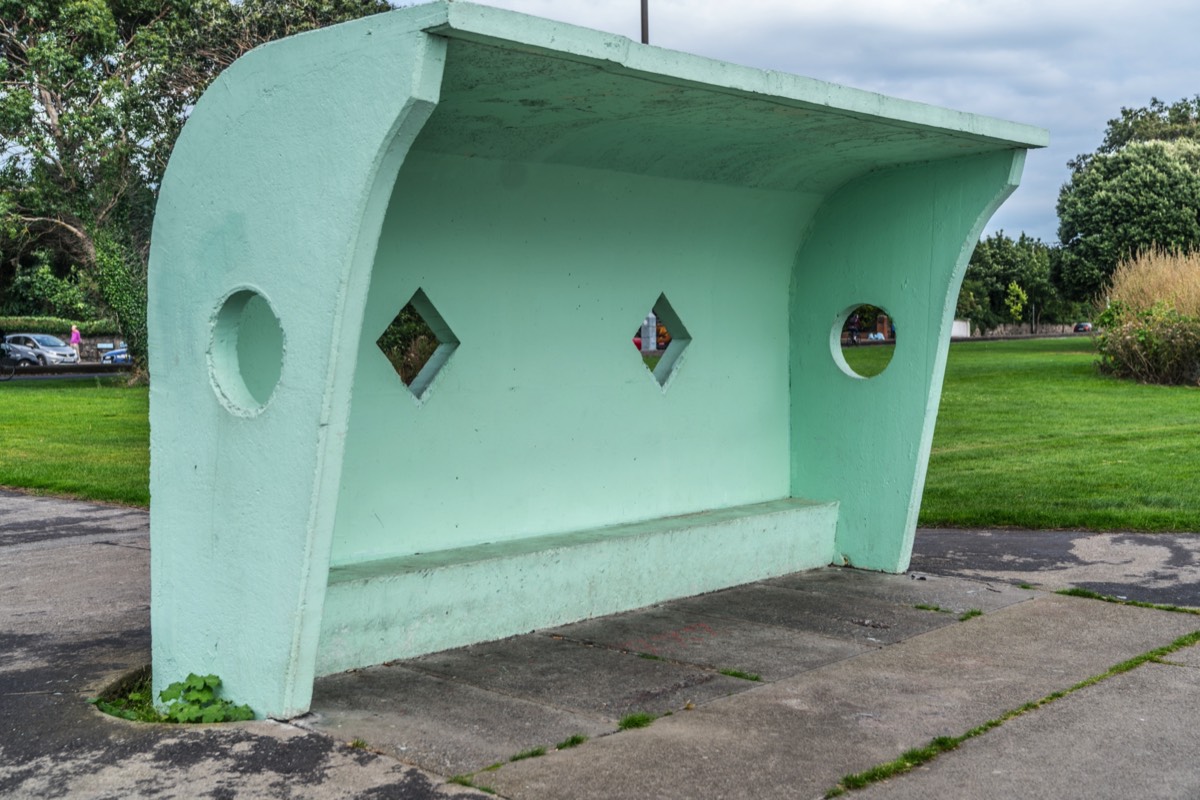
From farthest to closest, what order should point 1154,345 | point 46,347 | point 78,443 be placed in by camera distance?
point 46,347
point 1154,345
point 78,443

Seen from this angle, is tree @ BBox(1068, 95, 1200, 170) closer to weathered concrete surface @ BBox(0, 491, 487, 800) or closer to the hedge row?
the hedge row

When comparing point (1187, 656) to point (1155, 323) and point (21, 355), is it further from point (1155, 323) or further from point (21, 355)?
point (21, 355)

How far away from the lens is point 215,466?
4664 millimetres

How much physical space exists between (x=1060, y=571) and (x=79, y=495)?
878cm

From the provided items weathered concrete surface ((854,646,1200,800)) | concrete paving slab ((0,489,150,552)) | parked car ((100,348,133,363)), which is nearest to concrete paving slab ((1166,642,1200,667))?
weathered concrete surface ((854,646,1200,800))

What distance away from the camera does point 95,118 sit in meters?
30.0

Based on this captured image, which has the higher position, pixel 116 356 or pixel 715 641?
pixel 116 356

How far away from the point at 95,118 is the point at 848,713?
96.4 ft

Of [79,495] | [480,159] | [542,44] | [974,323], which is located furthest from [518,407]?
[974,323]

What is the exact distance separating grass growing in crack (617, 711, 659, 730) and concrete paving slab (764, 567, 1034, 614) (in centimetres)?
244

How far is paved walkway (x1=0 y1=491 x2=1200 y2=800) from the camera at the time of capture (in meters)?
4.05

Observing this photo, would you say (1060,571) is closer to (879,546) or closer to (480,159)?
(879,546)

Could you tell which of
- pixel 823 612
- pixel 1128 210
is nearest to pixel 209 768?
pixel 823 612

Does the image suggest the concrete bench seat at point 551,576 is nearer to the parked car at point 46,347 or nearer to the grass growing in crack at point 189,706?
the grass growing in crack at point 189,706
